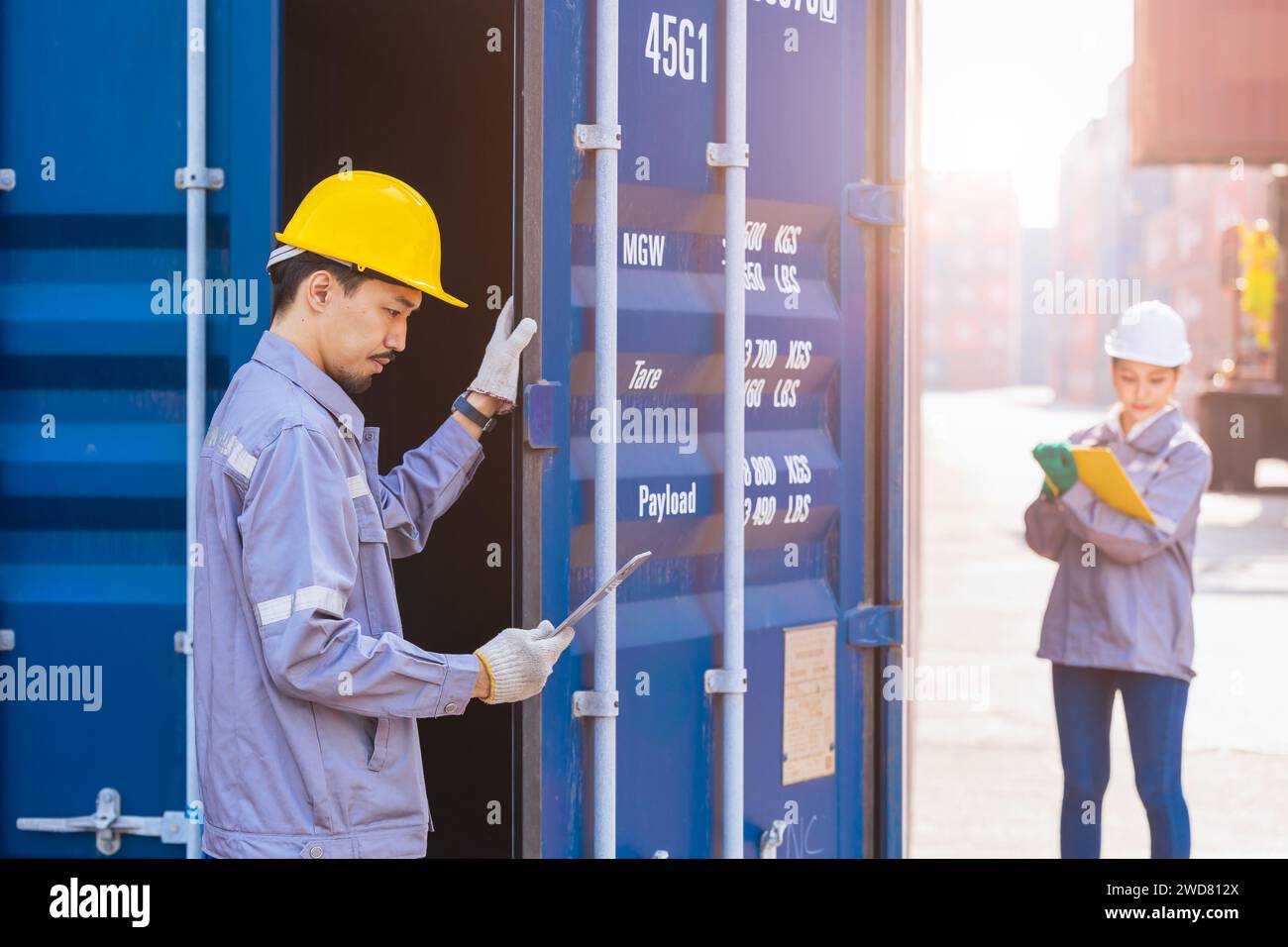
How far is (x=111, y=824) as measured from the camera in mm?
3615

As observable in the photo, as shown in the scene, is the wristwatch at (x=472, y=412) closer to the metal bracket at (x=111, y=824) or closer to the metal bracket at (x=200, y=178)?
the metal bracket at (x=200, y=178)

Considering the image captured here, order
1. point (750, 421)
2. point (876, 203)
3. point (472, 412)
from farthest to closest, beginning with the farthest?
point (876, 203) < point (750, 421) < point (472, 412)

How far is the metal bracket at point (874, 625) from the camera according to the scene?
4.38 m

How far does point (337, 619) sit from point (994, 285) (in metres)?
108

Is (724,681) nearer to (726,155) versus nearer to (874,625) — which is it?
(874,625)

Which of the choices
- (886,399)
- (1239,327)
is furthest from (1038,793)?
(1239,327)

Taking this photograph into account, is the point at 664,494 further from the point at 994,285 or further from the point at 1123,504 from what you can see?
the point at 994,285

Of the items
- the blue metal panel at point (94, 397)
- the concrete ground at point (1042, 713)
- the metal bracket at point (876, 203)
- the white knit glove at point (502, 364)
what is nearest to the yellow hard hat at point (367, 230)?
the white knit glove at point (502, 364)

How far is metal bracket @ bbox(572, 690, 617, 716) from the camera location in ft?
11.5

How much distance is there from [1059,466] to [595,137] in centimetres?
220

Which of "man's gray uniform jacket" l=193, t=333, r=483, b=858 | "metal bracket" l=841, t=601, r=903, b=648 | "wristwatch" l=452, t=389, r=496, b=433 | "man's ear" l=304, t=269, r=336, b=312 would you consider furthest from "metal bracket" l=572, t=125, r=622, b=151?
"metal bracket" l=841, t=601, r=903, b=648

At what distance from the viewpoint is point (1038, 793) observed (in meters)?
7.68

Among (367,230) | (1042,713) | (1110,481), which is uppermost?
(367,230)

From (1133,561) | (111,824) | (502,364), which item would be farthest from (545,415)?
(1133,561)
